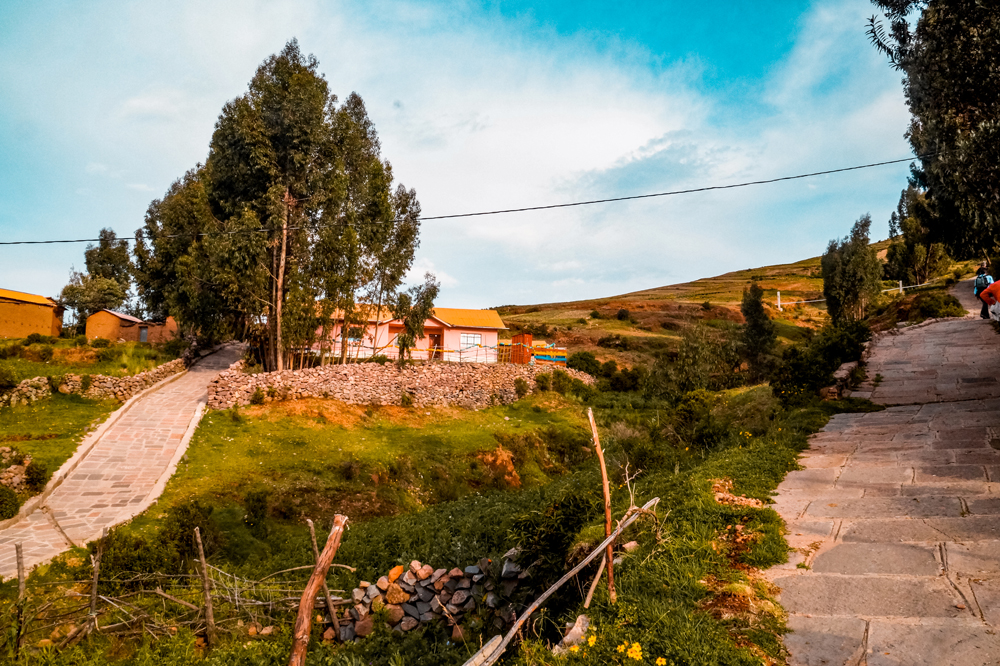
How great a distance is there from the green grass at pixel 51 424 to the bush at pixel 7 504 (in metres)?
2.25

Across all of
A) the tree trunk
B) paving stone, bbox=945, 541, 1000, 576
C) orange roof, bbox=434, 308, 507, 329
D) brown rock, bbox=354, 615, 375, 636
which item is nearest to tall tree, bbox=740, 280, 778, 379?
orange roof, bbox=434, 308, 507, 329

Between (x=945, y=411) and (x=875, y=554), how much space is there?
8.09 m

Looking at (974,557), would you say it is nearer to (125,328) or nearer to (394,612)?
(394,612)

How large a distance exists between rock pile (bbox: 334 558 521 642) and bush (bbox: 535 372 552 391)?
72.5 feet

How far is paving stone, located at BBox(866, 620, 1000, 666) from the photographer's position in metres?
3.66

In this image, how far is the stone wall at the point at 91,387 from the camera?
1923cm

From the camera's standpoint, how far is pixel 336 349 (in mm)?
29828

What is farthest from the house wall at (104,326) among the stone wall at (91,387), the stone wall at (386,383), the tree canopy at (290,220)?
the stone wall at (386,383)

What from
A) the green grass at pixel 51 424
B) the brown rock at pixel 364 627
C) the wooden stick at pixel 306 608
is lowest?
the brown rock at pixel 364 627

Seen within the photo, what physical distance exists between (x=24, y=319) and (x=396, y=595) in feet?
118

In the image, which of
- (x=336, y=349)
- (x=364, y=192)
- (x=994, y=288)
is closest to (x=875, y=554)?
(x=994, y=288)

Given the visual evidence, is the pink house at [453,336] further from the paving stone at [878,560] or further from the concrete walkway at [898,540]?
the paving stone at [878,560]

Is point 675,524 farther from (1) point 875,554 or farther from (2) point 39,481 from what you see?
(2) point 39,481

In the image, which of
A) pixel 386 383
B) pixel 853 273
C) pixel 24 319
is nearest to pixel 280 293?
pixel 386 383
